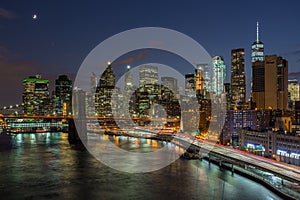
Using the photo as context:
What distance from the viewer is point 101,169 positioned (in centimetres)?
1602

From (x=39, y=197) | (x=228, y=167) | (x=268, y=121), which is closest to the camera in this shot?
(x=39, y=197)

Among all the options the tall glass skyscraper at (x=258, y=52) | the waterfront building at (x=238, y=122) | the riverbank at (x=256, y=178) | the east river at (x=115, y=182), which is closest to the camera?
the riverbank at (x=256, y=178)

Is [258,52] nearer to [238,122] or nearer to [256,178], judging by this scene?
[238,122]

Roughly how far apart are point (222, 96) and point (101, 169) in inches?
1776

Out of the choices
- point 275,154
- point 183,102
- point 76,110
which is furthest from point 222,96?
point 275,154

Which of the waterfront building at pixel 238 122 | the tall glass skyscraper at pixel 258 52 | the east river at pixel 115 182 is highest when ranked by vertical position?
the tall glass skyscraper at pixel 258 52

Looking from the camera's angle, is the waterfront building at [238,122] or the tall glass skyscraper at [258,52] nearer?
the waterfront building at [238,122]

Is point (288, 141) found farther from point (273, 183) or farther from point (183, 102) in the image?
point (183, 102)

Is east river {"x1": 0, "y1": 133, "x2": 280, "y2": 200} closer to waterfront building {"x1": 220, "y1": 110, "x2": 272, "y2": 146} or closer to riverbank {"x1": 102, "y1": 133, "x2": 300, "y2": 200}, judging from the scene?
riverbank {"x1": 102, "y1": 133, "x2": 300, "y2": 200}

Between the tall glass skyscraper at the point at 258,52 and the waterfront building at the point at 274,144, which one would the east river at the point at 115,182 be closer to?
the waterfront building at the point at 274,144

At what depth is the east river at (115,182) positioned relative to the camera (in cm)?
1130

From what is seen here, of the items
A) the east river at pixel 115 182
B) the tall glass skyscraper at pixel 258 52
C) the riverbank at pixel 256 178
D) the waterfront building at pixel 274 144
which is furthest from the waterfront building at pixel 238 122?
the tall glass skyscraper at pixel 258 52

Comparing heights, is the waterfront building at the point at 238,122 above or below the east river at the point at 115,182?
above

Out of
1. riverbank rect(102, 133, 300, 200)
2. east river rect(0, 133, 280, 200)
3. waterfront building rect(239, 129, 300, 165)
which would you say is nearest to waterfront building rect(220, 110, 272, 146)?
waterfront building rect(239, 129, 300, 165)
